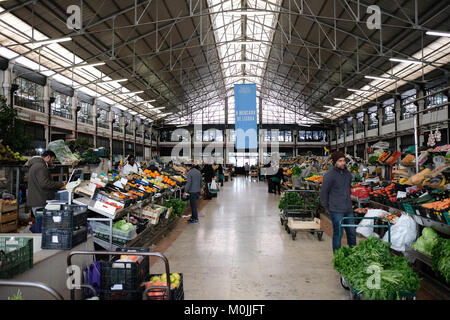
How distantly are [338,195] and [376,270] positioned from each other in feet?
5.16

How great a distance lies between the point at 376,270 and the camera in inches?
99.8

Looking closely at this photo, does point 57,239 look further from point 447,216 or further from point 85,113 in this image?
point 85,113

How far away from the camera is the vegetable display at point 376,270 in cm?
240

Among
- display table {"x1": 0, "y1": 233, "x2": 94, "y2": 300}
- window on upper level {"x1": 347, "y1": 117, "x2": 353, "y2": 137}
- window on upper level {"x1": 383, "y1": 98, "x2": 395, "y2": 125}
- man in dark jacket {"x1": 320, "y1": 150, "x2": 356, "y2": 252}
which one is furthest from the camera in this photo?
window on upper level {"x1": 347, "y1": 117, "x2": 353, "y2": 137}

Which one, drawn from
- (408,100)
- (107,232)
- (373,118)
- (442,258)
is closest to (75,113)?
(107,232)

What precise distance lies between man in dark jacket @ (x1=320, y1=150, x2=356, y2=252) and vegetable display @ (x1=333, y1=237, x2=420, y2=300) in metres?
0.93

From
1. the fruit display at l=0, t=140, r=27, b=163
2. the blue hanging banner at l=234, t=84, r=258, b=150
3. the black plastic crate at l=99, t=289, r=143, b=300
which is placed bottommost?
the black plastic crate at l=99, t=289, r=143, b=300

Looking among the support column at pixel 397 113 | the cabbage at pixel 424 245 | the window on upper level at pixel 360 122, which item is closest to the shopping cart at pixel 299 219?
the cabbage at pixel 424 245

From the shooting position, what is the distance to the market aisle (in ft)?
10.9

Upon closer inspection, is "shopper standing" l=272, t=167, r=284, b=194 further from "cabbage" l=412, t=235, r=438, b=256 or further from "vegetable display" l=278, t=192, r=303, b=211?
"cabbage" l=412, t=235, r=438, b=256

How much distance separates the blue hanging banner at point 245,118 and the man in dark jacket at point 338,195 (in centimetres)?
890

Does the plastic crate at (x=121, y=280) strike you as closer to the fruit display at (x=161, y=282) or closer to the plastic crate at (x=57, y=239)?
the fruit display at (x=161, y=282)

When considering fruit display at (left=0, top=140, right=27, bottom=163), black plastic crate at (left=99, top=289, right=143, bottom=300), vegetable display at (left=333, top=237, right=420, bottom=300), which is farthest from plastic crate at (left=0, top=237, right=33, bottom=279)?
fruit display at (left=0, top=140, right=27, bottom=163)
